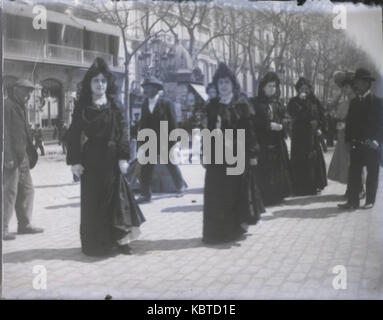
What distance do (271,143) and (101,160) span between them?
2.46 m

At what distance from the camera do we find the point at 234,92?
5.55 meters

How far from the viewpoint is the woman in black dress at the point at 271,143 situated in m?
6.16

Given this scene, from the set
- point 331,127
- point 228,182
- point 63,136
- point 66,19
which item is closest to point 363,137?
point 331,127

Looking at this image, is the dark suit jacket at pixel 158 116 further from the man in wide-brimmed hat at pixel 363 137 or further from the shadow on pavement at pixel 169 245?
the man in wide-brimmed hat at pixel 363 137

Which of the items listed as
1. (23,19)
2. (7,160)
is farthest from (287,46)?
(7,160)

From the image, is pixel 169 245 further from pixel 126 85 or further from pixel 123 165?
pixel 126 85

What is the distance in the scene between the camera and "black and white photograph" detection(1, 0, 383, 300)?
5.16 meters

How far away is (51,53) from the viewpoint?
5.53m

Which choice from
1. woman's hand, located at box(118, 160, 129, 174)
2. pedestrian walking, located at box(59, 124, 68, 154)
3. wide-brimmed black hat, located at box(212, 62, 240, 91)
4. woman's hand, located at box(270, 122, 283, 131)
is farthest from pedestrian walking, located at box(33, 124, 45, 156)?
woman's hand, located at box(270, 122, 283, 131)

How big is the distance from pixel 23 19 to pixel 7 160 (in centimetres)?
145

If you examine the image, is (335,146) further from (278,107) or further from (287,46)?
(287,46)

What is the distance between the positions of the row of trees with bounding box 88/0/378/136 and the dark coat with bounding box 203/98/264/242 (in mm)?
633

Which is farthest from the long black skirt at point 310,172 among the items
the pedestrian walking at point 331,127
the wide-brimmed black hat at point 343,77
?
the wide-brimmed black hat at point 343,77
